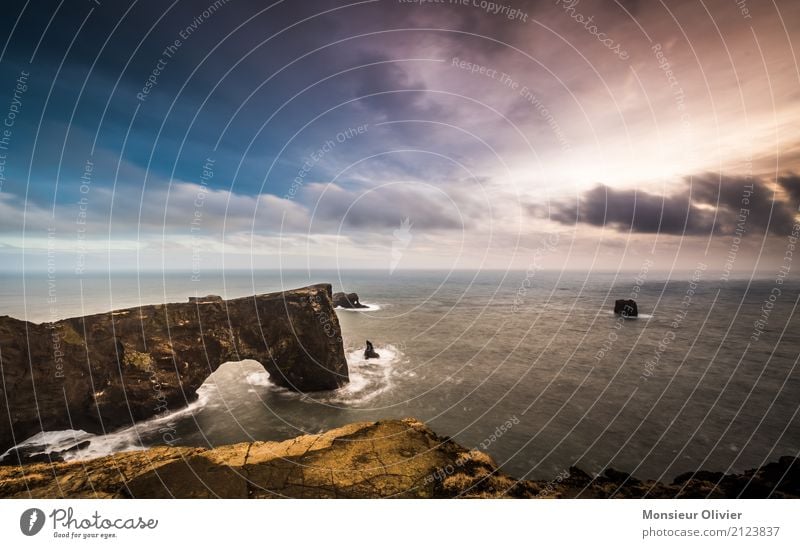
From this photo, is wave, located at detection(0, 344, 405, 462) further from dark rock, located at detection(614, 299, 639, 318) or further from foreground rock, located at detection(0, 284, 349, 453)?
dark rock, located at detection(614, 299, 639, 318)

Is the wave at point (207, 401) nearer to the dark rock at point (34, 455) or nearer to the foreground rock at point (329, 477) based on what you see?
the dark rock at point (34, 455)

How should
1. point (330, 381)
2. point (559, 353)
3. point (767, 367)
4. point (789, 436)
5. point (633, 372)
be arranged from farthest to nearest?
point (559, 353) → point (767, 367) → point (633, 372) → point (330, 381) → point (789, 436)

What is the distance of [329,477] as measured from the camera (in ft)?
21.4

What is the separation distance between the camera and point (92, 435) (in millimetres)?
16156

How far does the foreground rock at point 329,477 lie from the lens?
6352 millimetres

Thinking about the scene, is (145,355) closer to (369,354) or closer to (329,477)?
(329,477)

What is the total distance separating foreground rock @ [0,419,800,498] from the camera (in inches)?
250

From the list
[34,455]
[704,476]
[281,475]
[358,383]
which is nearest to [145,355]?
[34,455]
